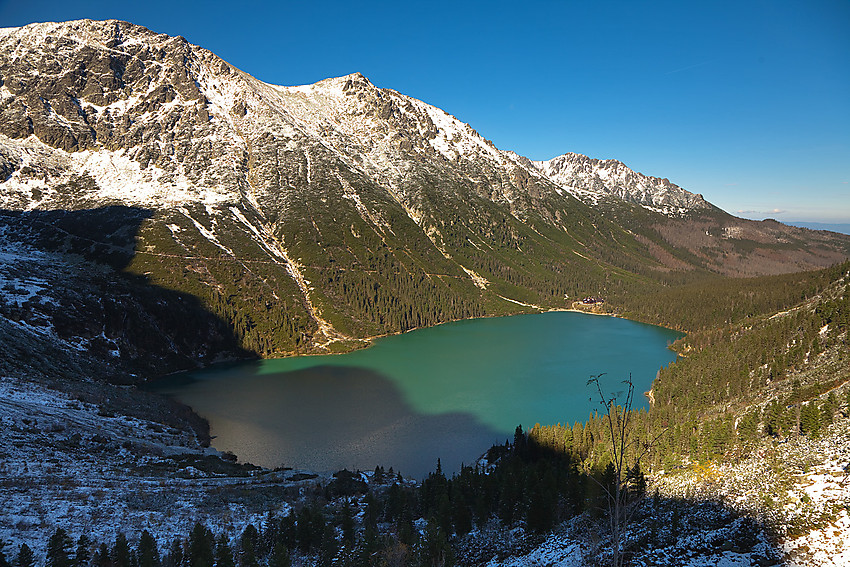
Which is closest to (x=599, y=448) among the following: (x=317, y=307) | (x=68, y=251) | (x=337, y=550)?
(x=337, y=550)

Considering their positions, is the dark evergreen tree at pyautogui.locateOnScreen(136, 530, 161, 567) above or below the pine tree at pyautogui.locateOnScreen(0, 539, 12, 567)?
below

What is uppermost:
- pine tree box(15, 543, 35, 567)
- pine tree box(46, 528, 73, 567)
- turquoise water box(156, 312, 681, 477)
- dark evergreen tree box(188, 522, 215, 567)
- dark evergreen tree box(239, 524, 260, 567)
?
pine tree box(15, 543, 35, 567)

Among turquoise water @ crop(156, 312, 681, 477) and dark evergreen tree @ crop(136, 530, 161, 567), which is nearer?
dark evergreen tree @ crop(136, 530, 161, 567)

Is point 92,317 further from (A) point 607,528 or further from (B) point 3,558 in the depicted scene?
(A) point 607,528

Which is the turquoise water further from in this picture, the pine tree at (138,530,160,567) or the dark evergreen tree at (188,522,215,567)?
the pine tree at (138,530,160,567)

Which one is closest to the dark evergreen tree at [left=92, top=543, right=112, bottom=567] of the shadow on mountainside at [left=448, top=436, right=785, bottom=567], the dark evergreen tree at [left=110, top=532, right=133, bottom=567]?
the dark evergreen tree at [left=110, top=532, right=133, bottom=567]

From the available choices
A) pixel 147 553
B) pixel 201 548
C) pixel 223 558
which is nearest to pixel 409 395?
pixel 201 548

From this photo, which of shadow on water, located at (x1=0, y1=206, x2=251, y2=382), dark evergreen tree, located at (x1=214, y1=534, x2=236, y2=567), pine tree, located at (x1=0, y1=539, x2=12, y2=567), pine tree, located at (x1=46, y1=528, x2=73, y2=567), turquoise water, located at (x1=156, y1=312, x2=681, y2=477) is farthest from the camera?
shadow on water, located at (x1=0, y1=206, x2=251, y2=382)
